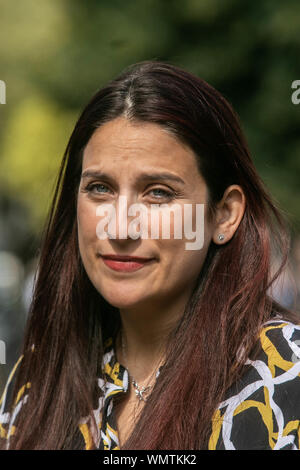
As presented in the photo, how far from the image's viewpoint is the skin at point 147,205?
2.27 m

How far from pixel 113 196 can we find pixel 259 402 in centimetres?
73

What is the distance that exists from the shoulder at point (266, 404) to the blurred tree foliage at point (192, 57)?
3.11m

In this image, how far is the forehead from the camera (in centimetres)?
227

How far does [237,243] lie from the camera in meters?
2.43

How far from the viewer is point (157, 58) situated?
5.34 metres

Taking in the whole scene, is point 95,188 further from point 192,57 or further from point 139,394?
point 192,57

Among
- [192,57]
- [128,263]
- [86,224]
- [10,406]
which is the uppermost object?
[192,57]

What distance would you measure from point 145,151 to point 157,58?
322 cm

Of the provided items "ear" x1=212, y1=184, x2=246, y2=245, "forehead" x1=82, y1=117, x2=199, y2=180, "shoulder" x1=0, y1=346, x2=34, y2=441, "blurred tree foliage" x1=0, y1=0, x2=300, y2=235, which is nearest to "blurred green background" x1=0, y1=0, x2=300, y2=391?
"blurred tree foliage" x1=0, y1=0, x2=300, y2=235

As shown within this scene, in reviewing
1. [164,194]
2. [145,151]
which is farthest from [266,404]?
[145,151]

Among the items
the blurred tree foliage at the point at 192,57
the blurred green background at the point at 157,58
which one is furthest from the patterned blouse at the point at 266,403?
the blurred tree foliage at the point at 192,57

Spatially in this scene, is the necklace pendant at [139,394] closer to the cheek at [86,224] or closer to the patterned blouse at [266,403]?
the patterned blouse at [266,403]
